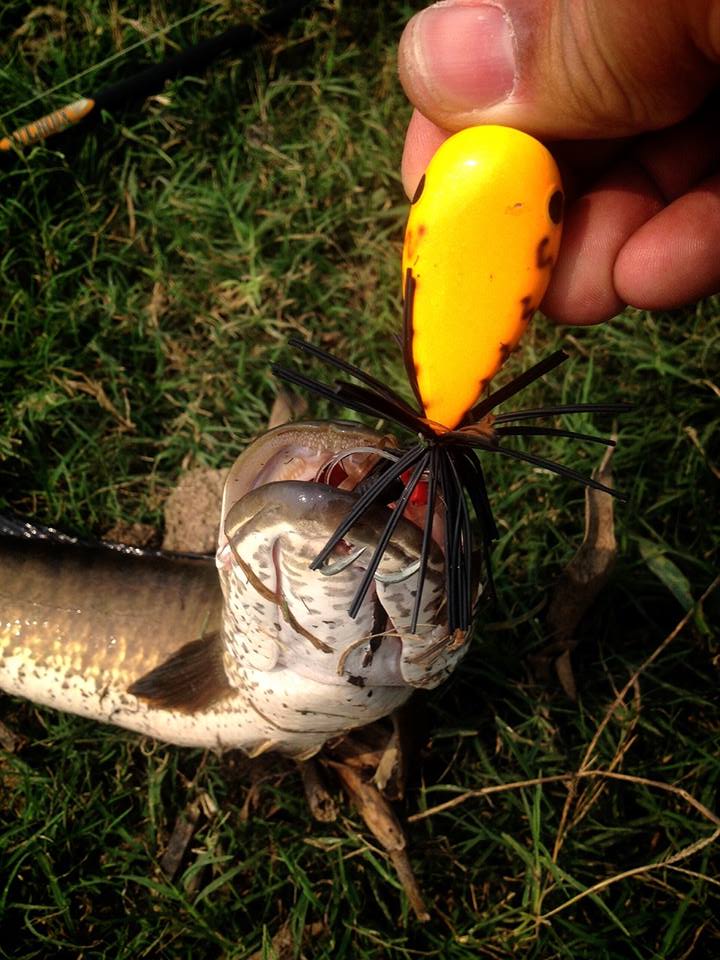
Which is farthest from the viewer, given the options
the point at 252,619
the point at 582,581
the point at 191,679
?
the point at 582,581

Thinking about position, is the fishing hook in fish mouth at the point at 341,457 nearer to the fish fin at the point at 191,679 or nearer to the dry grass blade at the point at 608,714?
the fish fin at the point at 191,679

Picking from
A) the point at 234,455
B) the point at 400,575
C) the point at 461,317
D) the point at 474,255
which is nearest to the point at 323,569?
the point at 400,575

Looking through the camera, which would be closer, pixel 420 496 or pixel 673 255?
pixel 420 496

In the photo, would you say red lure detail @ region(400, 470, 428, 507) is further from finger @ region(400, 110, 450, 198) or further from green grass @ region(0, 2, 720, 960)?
green grass @ region(0, 2, 720, 960)

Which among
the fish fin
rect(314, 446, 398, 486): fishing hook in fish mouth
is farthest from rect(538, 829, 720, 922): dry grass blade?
rect(314, 446, 398, 486): fishing hook in fish mouth

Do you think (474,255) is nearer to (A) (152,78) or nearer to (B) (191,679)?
(B) (191,679)

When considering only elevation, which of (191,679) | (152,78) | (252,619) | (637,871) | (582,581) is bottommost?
(637,871)

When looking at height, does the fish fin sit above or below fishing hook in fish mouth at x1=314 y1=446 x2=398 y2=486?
below

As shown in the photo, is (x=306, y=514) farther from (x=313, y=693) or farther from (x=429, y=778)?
(x=429, y=778)
